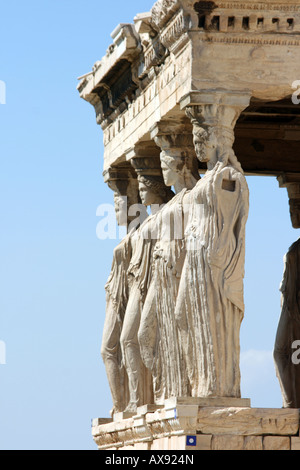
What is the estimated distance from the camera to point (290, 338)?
893 inches

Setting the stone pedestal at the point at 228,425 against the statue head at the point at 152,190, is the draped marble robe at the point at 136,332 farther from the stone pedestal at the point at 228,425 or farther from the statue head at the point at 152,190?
the stone pedestal at the point at 228,425

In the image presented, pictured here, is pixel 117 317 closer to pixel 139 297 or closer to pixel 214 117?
pixel 139 297

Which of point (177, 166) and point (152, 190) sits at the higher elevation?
point (152, 190)

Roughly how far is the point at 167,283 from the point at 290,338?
9.16ft

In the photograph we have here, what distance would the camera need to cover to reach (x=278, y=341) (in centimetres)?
2273

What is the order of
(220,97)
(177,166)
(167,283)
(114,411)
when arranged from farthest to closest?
1. (114,411)
2. (177,166)
3. (167,283)
4. (220,97)

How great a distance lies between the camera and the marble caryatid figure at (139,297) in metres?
22.0

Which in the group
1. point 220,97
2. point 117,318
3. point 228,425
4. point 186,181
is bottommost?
point 228,425

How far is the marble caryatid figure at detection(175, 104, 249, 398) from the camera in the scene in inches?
755

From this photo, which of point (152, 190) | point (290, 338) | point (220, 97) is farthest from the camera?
point (290, 338)

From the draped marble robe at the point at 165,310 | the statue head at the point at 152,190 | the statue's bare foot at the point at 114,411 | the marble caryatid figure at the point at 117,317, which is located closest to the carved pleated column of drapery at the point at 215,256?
the draped marble robe at the point at 165,310

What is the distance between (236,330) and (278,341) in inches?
139

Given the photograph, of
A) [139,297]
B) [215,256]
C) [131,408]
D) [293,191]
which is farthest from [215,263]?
[293,191]

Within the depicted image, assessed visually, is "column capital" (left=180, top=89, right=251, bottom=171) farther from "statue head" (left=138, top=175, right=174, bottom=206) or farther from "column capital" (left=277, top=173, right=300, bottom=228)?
"column capital" (left=277, top=173, right=300, bottom=228)
